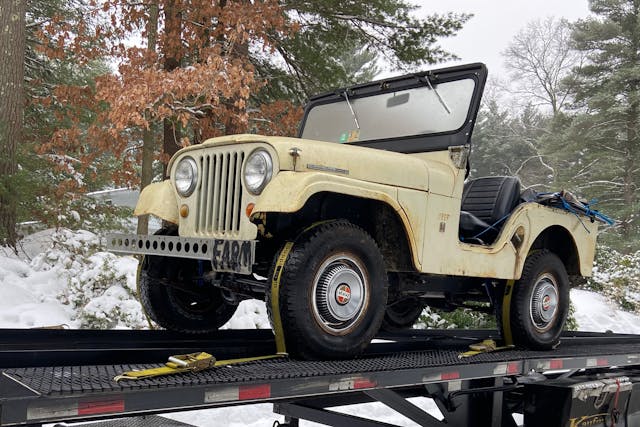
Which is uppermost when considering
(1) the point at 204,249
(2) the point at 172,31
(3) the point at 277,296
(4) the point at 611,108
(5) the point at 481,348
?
(4) the point at 611,108

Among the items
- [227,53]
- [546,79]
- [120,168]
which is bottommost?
[120,168]

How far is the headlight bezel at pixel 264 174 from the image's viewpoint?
123 inches

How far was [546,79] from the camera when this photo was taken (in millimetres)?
27328

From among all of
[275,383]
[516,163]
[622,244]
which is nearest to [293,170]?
[275,383]

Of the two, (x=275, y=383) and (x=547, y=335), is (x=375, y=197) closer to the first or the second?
(x=275, y=383)

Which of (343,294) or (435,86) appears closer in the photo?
(343,294)

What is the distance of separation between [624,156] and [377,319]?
2055 centimetres

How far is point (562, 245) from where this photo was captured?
16.7 feet

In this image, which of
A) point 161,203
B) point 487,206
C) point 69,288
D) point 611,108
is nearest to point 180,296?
point 161,203

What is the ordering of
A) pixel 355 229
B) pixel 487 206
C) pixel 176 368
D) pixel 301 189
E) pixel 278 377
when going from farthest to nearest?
pixel 487 206 < pixel 355 229 < pixel 301 189 < pixel 278 377 < pixel 176 368

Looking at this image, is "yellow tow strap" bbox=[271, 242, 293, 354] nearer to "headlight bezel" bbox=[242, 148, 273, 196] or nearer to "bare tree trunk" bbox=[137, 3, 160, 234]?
"headlight bezel" bbox=[242, 148, 273, 196]

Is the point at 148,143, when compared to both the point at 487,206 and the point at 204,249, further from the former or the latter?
the point at 204,249

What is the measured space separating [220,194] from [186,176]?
0.33 m

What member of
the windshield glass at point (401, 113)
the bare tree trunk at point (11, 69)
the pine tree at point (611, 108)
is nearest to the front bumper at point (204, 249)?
the windshield glass at point (401, 113)
